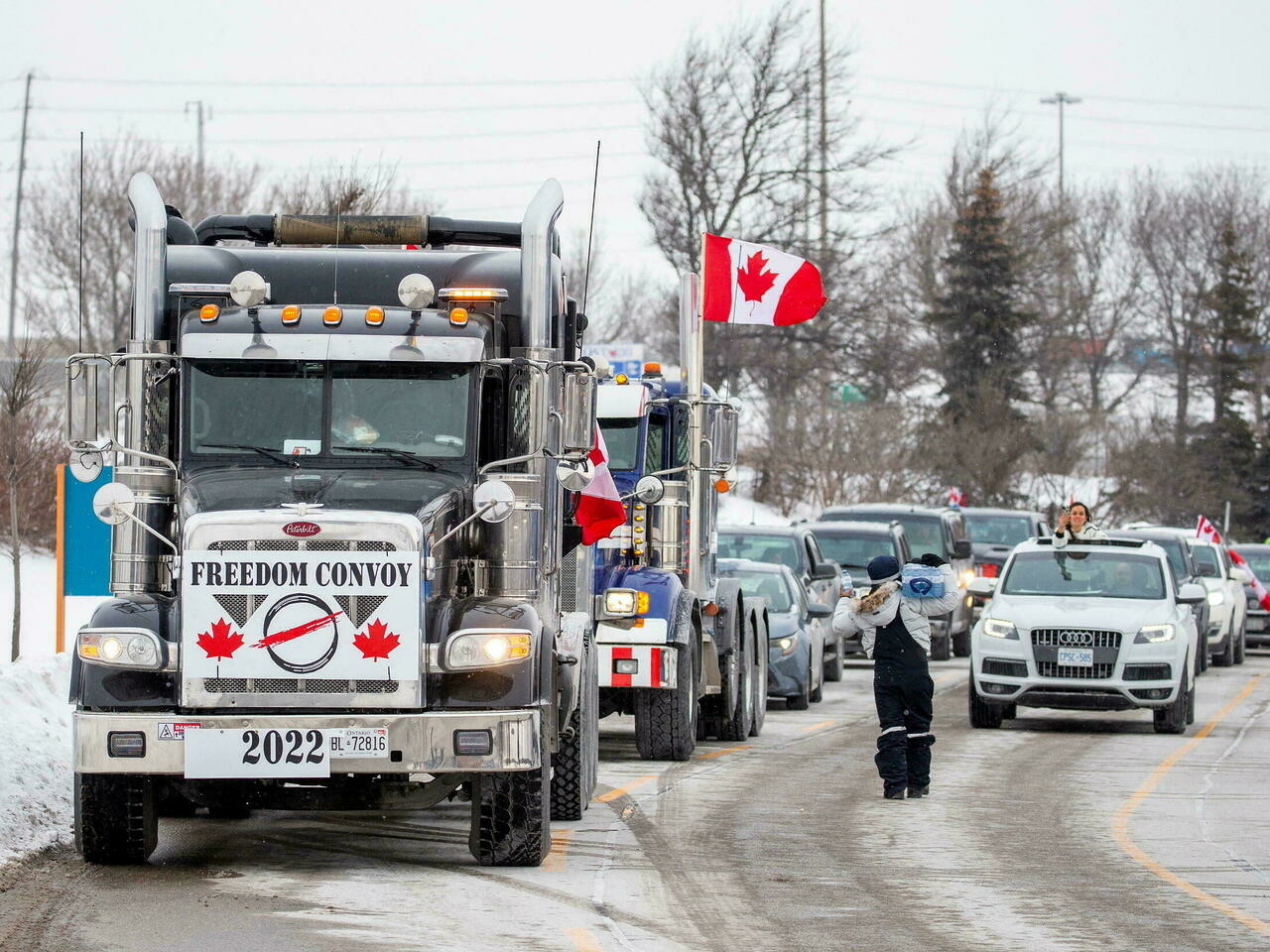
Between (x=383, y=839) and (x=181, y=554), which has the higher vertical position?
(x=181, y=554)

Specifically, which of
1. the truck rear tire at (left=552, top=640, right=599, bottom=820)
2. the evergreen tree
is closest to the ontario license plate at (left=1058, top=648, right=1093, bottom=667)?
the truck rear tire at (left=552, top=640, right=599, bottom=820)

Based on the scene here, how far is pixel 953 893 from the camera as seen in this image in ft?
33.0

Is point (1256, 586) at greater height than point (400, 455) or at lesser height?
lesser

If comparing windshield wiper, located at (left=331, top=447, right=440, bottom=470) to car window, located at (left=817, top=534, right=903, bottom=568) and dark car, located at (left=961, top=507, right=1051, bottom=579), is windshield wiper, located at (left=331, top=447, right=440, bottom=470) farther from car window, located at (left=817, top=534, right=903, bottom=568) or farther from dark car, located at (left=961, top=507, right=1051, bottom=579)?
dark car, located at (left=961, top=507, right=1051, bottom=579)

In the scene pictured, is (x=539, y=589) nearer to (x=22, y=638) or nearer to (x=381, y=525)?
(x=381, y=525)

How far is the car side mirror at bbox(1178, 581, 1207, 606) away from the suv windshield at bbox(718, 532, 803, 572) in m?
5.90

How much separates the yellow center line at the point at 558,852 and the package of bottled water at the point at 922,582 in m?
3.36

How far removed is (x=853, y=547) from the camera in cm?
3002

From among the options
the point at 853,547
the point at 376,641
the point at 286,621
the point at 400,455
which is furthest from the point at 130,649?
the point at 853,547

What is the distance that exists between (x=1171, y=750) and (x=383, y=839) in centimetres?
878

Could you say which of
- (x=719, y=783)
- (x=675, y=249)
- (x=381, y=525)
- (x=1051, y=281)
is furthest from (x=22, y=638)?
(x=1051, y=281)

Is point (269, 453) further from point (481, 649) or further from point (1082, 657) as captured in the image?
point (1082, 657)

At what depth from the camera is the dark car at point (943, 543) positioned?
3078 centimetres

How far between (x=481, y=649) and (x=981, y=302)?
5873cm
